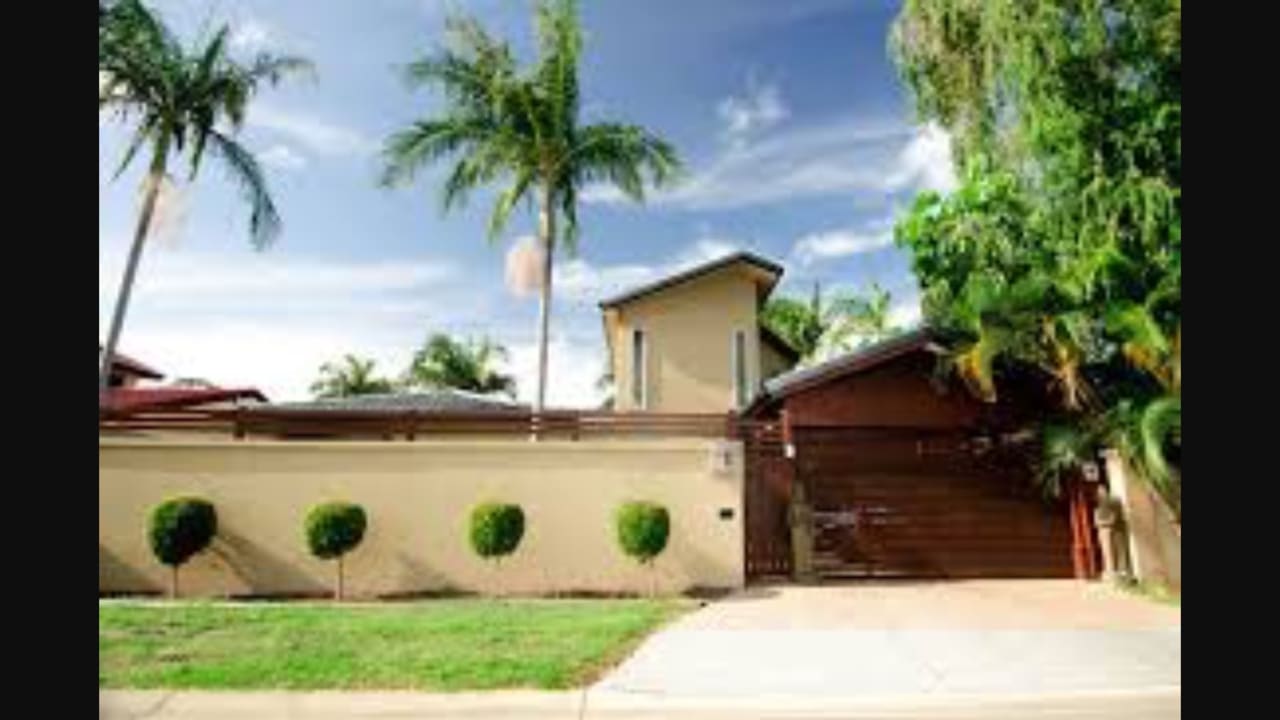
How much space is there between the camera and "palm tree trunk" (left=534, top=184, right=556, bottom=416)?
1568cm

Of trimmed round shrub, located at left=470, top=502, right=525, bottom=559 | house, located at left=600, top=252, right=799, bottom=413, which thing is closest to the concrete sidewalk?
trimmed round shrub, located at left=470, top=502, right=525, bottom=559

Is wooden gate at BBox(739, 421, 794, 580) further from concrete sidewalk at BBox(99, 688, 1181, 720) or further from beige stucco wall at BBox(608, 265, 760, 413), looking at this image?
beige stucco wall at BBox(608, 265, 760, 413)

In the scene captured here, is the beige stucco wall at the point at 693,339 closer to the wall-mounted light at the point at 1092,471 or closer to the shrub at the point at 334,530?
the wall-mounted light at the point at 1092,471

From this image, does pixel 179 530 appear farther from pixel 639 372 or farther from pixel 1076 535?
pixel 1076 535

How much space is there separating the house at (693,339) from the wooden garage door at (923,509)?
6840 mm

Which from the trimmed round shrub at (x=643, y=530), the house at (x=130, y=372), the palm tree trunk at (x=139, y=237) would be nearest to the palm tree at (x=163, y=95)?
the palm tree trunk at (x=139, y=237)

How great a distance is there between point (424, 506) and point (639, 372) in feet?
32.1

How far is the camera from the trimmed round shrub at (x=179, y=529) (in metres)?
11.7

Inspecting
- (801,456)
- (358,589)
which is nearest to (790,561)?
(801,456)

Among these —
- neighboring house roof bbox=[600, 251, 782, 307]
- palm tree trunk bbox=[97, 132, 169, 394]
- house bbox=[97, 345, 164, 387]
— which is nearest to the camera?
palm tree trunk bbox=[97, 132, 169, 394]

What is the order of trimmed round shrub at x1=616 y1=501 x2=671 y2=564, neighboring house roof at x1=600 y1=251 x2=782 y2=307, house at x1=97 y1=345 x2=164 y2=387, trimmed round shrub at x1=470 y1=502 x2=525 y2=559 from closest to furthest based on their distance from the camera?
trimmed round shrub at x1=470 y1=502 x2=525 y2=559 < trimmed round shrub at x1=616 y1=501 x2=671 y2=564 < neighboring house roof at x1=600 y1=251 x2=782 y2=307 < house at x1=97 y1=345 x2=164 y2=387

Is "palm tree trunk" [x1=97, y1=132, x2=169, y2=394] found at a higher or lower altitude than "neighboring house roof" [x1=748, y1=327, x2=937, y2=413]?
higher

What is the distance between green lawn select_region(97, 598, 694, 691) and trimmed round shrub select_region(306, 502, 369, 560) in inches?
32.5
